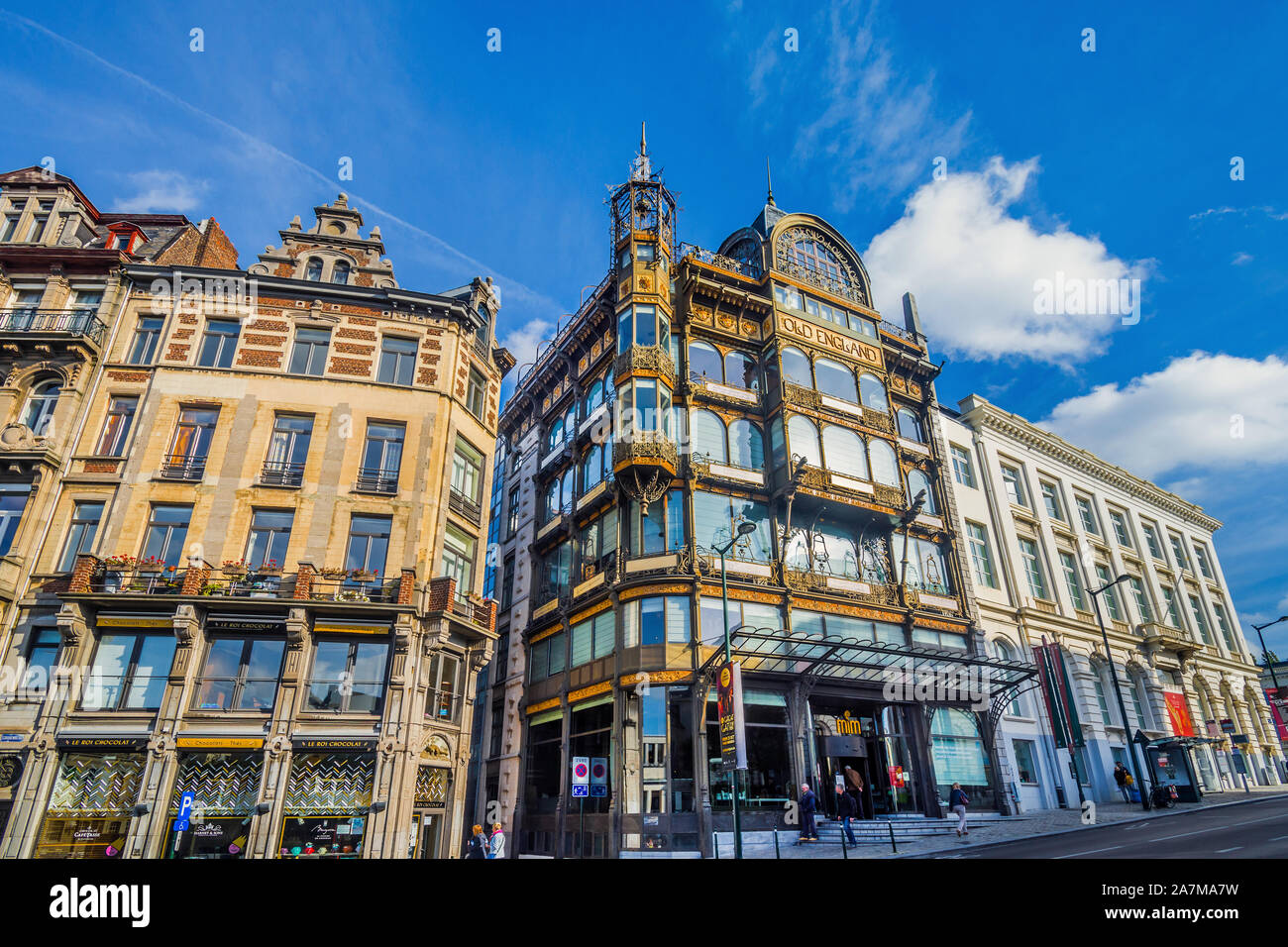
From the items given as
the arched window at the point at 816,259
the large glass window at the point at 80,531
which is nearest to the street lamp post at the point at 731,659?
the arched window at the point at 816,259

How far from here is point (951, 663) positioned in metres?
31.0

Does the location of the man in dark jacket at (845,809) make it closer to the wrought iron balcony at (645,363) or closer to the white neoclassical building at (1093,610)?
the white neoclassical building at (1093,610)

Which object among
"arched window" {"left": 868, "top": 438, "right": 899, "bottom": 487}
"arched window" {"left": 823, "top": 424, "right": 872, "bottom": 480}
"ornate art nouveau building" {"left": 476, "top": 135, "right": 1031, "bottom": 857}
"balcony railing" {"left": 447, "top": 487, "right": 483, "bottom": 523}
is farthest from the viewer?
"arched window" {"left": 868, "top": 438, "right": 899, "bottom": 487}

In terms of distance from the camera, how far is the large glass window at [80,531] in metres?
24.5

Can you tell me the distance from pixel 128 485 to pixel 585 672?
61.1 ft

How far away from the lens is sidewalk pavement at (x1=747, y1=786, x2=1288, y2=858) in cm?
2183

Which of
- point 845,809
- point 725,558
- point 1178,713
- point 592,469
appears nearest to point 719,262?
point 592,469

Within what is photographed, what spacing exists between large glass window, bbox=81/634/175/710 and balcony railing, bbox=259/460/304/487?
6.11 m

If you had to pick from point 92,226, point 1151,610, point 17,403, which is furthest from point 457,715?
point 1151,610

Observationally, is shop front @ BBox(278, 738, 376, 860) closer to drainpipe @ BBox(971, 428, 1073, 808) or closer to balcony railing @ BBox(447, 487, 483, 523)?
balcony railing @ BBox(447, 487, 483, 523)

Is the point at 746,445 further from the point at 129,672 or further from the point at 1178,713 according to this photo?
the point at 1178,713

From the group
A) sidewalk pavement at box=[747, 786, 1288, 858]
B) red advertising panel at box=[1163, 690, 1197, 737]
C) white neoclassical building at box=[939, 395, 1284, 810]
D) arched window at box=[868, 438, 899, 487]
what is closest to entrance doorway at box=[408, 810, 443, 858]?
sidewalk pavement at box=[747, 786, 1288, 858]

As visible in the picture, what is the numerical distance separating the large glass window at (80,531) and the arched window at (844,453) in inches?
1156

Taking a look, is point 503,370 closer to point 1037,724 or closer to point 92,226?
point 92,226
